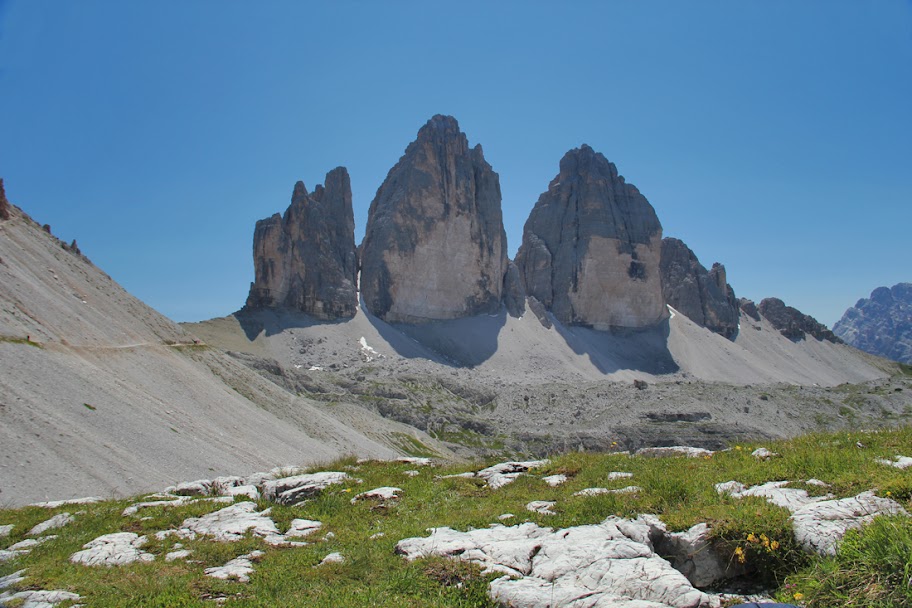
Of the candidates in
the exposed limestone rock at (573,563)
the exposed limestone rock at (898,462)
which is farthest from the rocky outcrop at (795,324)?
the exposed limestone rock at (573,563)

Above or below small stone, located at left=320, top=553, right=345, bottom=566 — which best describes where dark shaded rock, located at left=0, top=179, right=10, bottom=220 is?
above

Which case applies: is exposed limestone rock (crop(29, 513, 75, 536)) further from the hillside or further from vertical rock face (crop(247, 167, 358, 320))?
vertical rock face (crop(247, 167, 358, 320))

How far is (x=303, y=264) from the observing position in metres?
112

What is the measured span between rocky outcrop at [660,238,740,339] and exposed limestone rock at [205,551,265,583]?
153716 millimetres

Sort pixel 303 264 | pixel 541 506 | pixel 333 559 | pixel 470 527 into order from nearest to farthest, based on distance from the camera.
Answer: pixel 333 559 → pixel 470 527 → pixel 541 506 → pixel 303 264

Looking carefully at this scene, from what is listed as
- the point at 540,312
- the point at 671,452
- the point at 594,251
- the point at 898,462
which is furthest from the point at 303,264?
the point at 898,462

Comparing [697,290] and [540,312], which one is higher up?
[697,290]

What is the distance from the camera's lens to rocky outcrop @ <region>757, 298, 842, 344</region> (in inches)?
6796

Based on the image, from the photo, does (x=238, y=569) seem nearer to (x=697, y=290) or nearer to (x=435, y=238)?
(x=435, y=238)

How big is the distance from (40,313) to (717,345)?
139978mm

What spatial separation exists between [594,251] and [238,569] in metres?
137

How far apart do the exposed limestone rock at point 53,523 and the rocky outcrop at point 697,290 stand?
152 meters

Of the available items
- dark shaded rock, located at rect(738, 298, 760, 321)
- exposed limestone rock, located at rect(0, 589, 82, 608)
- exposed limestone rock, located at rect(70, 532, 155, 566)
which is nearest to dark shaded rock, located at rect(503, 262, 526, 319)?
dark shaded rock, located at rect(738, 298, 760, 321)

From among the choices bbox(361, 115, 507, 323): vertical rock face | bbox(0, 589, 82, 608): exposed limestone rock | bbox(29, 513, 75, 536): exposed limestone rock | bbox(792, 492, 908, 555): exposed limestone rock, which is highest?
bbox(361, 115, 507, 323): vertical rock face
